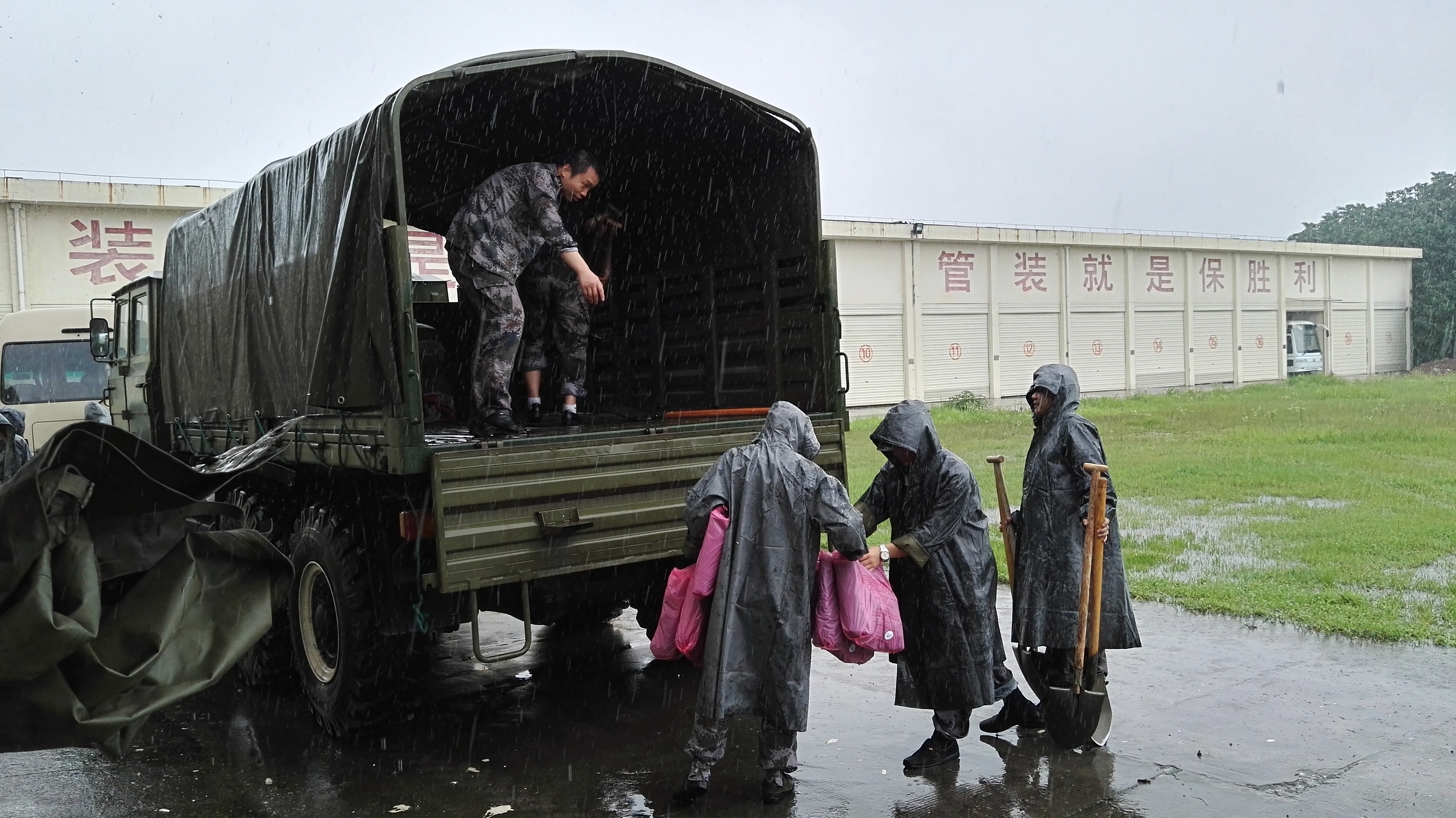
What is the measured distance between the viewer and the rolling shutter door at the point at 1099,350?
92.3ft

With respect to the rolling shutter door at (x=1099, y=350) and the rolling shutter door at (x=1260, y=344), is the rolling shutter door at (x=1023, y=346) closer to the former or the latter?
the rolling shutter door at (x=1099, y=350)

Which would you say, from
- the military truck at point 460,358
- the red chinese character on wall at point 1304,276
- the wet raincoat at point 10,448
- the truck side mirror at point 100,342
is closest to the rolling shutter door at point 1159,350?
the red chinese character on wall at point 1304,276

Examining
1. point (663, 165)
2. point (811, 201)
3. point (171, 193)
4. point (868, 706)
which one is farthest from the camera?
point (171, 193)

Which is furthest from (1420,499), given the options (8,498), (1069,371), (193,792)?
(8,498)

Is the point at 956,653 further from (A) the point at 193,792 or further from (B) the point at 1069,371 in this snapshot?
(A) the point at 193,792

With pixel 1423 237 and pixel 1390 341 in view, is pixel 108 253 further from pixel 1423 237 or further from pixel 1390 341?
pixel 1423 237

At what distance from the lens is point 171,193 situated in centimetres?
1816

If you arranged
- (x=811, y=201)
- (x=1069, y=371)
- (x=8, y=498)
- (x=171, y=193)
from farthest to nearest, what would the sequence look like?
(x=171, y=193), (x=811, y=201), (x=1069, y=371), (x=8, y=498)

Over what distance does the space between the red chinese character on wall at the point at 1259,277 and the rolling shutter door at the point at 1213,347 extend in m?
1.37

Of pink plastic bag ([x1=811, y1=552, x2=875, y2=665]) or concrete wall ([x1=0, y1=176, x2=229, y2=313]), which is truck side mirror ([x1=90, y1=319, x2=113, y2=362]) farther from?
concrete wall ([x1=0, y1=176, x2=229, y2=313])

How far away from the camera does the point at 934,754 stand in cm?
470

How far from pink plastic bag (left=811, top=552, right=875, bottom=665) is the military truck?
1.06 metres

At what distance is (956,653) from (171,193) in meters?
17.2

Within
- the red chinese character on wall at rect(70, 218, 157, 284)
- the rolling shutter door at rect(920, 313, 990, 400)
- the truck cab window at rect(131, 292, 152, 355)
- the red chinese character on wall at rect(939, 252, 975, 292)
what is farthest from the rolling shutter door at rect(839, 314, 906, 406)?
the truck cab window at rect(131, 292, 152, 355)
